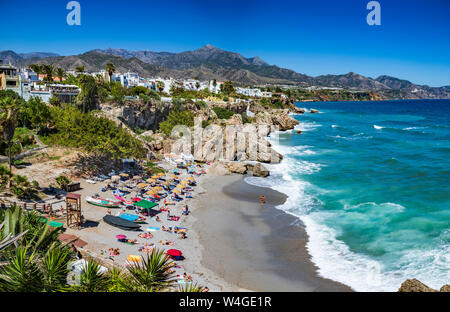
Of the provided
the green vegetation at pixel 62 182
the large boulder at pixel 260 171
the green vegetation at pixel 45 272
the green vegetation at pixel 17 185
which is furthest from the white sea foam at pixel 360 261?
the green vegetation at pixel 17 185

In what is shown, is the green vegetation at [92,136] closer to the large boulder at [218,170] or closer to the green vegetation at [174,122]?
the large boulder at [218,170]

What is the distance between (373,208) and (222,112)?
5380cm

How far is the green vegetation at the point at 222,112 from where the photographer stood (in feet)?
248

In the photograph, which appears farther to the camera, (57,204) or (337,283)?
(57,204)

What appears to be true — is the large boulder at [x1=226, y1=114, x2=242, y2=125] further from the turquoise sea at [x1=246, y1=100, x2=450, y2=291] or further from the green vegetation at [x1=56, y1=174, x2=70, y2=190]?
the green vegetation at [x1=56, y1=174, x2=70, y2=190]

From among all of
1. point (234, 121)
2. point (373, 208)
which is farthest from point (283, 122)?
point (373, 208)

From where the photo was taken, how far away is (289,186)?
111 feet

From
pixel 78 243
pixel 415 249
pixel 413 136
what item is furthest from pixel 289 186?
pixel 413 136

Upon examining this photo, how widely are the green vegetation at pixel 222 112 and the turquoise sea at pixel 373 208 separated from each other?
2618cm

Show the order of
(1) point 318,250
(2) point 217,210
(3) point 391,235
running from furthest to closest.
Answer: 1. (2) point 217,210
2. (3) point 391,235
3. (1) point 318,250

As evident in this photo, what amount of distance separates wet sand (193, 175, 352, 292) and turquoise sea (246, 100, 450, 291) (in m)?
1.10
